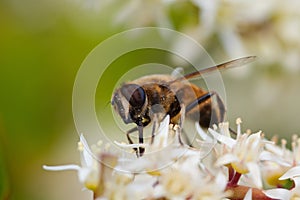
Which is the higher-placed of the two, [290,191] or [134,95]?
[134,95]

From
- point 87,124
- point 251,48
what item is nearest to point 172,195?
point 87,124

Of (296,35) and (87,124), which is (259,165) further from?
(296,35)

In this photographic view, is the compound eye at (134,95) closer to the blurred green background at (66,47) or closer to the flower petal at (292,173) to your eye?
the flower petal at (292,173)

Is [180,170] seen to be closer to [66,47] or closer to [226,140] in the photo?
[226,140]

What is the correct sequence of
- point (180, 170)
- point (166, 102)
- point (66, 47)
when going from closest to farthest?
point (180, 170) < point (166, 102) < point (66, 47)

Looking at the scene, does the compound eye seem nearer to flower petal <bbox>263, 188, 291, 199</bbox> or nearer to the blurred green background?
flower petal <bbox>263, 188, 291, 199</bbox>

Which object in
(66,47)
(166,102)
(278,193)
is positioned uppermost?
(66,47)

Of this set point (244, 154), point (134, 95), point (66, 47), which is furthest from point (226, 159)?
point (66, 47)
